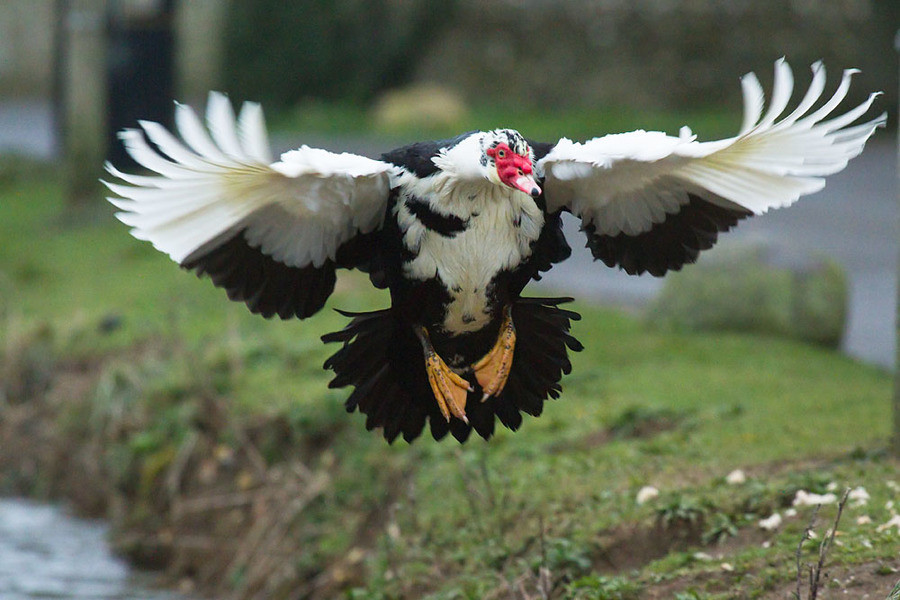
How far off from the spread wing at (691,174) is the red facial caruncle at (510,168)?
0.93 ft

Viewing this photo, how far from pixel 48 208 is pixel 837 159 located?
9.68 m

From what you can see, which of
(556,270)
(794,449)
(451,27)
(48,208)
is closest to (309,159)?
(794,449)

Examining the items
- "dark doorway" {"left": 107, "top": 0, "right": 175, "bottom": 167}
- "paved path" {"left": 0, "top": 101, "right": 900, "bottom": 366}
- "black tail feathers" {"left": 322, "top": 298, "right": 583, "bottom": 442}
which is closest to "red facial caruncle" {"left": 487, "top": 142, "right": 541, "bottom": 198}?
"black tail feathers" {"left": 322, "top": 298, "right": 583, "bottom": 442}

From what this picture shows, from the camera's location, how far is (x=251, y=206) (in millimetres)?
4004

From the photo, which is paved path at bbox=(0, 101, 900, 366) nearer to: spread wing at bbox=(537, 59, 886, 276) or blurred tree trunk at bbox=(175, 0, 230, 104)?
blurred tree trunk at bbox=(175, 0, 230, 104)

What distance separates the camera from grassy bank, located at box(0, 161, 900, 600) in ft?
15.3

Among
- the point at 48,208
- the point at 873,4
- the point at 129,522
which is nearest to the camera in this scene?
the point at 129,522

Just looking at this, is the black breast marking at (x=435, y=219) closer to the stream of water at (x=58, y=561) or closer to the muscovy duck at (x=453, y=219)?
the muscovy duck at (x=453, y=219)

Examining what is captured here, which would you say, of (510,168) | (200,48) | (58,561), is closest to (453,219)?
(510,168)

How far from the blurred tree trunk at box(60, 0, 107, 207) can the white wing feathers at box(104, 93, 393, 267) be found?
23.9 ft

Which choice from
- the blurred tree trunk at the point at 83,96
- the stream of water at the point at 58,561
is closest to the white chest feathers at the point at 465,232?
the stream of water at the point at 58,561

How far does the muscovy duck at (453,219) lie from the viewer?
3805 mm

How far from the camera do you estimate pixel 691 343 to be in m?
7.42

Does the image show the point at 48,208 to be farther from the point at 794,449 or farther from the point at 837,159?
the point at 837,159
